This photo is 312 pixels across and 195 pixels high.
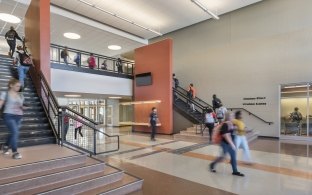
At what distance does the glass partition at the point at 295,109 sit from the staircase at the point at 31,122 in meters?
10.2

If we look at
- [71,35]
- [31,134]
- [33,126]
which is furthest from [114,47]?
[31,134]

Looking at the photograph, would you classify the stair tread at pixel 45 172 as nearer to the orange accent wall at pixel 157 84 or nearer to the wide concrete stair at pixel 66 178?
the wide concrete stair at pixel 66 178

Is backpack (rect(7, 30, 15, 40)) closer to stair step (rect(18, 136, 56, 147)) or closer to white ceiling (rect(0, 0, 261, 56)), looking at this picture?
white ceiling (rect(0, 0, 261, 56))

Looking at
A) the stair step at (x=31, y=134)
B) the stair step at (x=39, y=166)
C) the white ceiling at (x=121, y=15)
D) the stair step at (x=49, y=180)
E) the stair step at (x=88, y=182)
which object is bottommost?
the stair step at (x=88, y=182)

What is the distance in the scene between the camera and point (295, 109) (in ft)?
32.3

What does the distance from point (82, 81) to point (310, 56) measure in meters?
10.9

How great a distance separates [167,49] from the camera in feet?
38.2

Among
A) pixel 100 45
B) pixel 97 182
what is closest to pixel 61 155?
pixel 97 182

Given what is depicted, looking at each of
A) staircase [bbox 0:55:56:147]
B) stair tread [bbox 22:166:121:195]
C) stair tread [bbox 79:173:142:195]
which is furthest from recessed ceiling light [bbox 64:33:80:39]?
stair tread [bbox 79:173:142:195]

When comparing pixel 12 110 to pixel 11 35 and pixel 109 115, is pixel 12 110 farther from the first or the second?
pixel 109 115

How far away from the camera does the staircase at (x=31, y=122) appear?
477cm

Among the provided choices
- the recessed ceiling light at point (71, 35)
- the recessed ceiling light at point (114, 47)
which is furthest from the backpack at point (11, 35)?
the recessed ceiling light at point (114, 47)

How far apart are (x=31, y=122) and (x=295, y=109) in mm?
10921

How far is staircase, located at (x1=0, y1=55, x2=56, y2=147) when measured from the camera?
4.77 metres
